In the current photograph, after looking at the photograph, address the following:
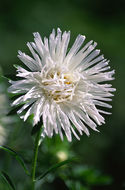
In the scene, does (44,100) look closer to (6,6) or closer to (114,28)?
(6,6)

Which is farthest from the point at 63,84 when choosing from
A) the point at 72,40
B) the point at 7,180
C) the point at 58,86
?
the point at 72,40

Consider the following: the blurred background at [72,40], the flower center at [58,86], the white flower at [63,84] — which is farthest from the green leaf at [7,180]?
the blurred background at [72,40]

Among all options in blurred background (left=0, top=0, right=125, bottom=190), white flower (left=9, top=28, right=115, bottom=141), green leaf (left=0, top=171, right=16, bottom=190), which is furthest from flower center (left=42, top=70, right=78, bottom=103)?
blurred background (left=0, top=0, right=125, bottom=190)

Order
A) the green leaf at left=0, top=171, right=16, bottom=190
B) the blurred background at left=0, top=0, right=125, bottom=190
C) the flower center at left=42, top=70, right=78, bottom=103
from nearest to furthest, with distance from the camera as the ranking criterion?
the green leaf at left=0, top=171, right=16, bottom=190 → the flower center at left=42, top=70, right=78, bottom=103 → the blurred background at left=0, top=0, right=125, bottom=190

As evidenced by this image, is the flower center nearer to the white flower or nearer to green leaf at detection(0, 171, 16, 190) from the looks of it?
the white flower

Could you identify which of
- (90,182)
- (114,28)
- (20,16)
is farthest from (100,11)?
(90,182)

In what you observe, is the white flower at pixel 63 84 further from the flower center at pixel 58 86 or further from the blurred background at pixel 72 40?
the blurred background at pixel 72 40

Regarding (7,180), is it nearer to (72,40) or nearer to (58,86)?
(58,86)
